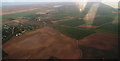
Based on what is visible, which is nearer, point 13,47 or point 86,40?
point 13,47

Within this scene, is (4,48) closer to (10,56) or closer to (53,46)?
(10,56)

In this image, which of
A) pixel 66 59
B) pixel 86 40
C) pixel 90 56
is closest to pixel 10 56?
pixel 66 59

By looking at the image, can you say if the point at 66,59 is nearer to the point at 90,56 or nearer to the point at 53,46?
the point at 90,56

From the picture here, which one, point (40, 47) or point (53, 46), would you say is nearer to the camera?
point (40, 47)

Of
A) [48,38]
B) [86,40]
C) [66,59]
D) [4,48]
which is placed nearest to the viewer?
[66,59]

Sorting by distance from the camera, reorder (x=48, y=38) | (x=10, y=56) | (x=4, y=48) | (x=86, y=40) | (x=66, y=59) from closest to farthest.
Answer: (x=66, y=59) → (x=10, y=56) → (x=4, y=48) → (x=86, y=40) → (x=48, y=38)

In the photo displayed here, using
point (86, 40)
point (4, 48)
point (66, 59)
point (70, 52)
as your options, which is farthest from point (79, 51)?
point (4, 48)
